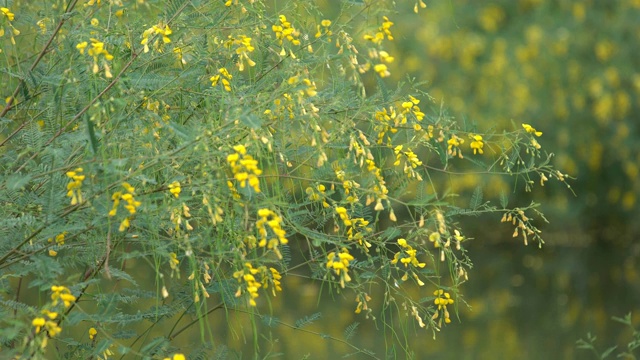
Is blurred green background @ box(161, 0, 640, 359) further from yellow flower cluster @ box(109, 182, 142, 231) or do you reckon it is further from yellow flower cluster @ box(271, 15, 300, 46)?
yellow flower cluster @ box(109, 182, 142, 231)

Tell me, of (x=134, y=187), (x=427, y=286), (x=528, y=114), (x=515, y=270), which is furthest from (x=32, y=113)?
(x=528, y=114)

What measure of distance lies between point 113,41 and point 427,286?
20.9 feet

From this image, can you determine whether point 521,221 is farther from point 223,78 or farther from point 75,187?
point 75,187

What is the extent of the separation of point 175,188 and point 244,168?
210 millimetres

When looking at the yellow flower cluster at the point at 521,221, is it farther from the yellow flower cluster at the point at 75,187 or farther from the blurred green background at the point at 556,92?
the blurred green background at the point at 556,92

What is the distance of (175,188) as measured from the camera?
104 inches

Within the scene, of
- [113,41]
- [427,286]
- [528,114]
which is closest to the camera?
[113,41]

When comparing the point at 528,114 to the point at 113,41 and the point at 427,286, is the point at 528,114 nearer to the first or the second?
the point at 427,286

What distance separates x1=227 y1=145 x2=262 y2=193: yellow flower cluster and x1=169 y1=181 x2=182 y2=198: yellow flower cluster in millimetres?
165

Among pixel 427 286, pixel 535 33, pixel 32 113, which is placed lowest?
pixel 427 286

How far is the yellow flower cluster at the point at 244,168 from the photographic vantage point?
243 centimetres

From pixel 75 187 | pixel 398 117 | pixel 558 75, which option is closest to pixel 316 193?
pixel 398 117

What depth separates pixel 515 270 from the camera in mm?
10555

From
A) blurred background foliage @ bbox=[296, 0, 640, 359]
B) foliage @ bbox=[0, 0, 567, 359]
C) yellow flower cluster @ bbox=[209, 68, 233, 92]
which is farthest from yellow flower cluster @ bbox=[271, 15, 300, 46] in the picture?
blurred background foliage @ bbox=[296, 0, 640, 359]
